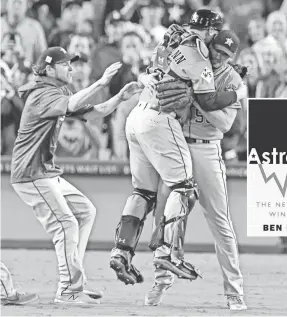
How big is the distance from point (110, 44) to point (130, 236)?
5166 mm

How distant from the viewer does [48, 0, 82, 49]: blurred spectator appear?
12.0 meters

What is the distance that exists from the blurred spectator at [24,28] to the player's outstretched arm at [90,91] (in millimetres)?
4842

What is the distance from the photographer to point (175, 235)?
22.8ft

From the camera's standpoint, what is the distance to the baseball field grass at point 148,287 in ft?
23.5

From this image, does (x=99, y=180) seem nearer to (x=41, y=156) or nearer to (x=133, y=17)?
(x=133, y=17)

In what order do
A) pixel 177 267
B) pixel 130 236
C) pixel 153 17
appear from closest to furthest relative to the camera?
1. pixel 177 267
2. pixel 130 236
3. pixel 153 17

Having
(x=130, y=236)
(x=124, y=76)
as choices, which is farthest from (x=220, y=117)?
(x=124, y=76)

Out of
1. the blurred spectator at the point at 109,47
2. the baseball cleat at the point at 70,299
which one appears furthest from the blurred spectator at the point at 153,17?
the baseball cleat at the point at 70,299

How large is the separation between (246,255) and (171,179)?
4.50 metres

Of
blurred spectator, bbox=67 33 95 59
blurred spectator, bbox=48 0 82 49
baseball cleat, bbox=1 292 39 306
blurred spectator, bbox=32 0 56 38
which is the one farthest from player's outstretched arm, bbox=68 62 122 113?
blurred spectator, bbox=32 0 56 38

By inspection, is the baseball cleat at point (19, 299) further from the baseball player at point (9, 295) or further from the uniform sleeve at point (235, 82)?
the uniform sleeve at point (235, 82)

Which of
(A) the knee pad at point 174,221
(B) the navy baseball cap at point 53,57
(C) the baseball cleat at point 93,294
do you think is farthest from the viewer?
(C) the baseball cleat at point 93,294

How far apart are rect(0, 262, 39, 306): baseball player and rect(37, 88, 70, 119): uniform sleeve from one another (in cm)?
124

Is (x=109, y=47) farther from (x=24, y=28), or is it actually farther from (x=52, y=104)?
(x=52, y=104)
